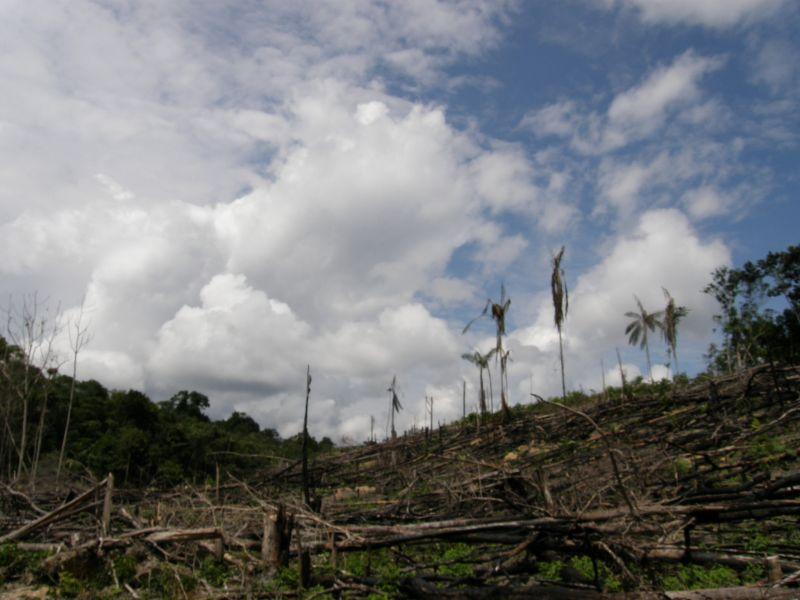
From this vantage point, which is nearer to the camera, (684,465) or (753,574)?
(753,574)

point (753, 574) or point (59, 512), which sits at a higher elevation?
point (59, 512)

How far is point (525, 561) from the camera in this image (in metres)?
4.82

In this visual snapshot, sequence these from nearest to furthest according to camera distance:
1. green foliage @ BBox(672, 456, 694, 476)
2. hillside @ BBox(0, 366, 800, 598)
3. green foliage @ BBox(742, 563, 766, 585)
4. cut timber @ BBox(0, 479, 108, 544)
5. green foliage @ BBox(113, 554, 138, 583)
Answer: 1. hillside @ BBox(0, 366, 800, 598)
2. green foliage @ BBox(742, 563, 766, 585)
3. green foliage @ BBox(113, 554, 138, 583)
4. cut timber @ BBox(0, 479, 108, 544)
5. green foliage @ BBox(672, 456, 694, 476)

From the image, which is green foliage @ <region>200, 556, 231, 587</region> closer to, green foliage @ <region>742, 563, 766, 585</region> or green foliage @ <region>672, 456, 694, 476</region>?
green foliage @ <region>742, 563, 766, 585</region>

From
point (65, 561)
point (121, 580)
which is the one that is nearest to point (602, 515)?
point (121, 580)

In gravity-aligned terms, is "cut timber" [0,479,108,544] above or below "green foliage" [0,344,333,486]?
below

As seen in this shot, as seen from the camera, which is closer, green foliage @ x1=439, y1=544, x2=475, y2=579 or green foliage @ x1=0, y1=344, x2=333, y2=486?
green foliage @ x1=439, y1=544, x2=475, y2=579

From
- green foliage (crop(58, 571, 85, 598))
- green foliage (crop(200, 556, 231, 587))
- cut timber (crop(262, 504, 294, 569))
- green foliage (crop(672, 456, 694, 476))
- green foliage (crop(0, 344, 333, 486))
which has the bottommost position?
green foliage (crop(58, 571, 85, 598))

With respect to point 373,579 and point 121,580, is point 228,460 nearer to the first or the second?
point 121,580

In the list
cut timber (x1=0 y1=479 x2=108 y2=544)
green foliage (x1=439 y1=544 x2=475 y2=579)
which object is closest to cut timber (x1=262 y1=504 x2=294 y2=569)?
green foliage (x1=439 y1=544 x2=475 y2=579)

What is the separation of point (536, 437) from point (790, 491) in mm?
10792

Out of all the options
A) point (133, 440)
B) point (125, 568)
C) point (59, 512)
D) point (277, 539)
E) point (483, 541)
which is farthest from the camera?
point (133, 440)

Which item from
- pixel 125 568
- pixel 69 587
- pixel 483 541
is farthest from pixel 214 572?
pixel 483 541

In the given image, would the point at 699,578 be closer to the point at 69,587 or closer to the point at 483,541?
the point at 483,541
